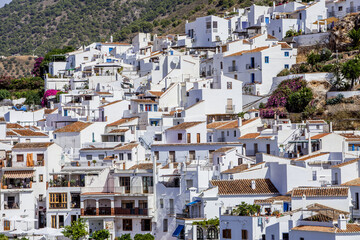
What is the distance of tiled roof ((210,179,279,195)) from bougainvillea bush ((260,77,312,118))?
65.6 feet

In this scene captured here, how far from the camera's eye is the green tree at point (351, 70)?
236 feet

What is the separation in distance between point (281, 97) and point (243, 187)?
23.8m

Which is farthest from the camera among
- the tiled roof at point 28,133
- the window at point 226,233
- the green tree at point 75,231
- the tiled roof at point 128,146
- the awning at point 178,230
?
the tiled roof at point 28,133

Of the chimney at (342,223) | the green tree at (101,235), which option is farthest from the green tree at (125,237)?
the chimney at (342,223)

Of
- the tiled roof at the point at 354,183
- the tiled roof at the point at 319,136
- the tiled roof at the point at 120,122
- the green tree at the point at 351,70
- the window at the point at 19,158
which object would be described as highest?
the green tree at the point at 351,70

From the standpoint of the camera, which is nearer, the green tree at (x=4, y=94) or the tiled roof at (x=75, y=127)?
the tiled roof at (x=75, y=127)

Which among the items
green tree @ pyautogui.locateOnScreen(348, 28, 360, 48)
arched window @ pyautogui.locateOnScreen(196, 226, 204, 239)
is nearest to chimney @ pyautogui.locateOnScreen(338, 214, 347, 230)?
arched window @ pyautogui.locateOnScreen(196, 226, 204, 239)

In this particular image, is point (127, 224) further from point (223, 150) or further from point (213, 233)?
point (213, 233)

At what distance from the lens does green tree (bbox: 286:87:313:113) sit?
72312 mm

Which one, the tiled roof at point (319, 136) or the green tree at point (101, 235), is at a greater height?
the tiled roof at point (319, 136)

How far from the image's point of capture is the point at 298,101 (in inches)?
2847

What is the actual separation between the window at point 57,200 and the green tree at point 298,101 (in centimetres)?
2272

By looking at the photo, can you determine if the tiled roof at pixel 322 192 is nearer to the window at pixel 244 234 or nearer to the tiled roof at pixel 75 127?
the window at pixel 244 234

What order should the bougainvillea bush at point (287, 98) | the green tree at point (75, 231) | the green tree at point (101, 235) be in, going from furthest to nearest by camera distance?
the bougainvillea bush at point (287, 98)
the green tree at point (101, 235)
the green tree at point (75, 231)
